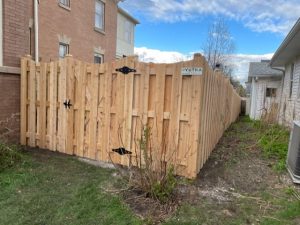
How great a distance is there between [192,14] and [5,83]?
20.5 m

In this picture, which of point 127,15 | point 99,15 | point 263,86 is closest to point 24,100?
point 99,15

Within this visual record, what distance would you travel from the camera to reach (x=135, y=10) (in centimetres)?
1983

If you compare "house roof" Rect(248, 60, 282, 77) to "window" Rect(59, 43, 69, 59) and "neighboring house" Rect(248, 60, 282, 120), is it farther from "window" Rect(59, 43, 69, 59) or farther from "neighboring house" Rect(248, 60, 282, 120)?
"window" Rect(59, 43, 69, 59)

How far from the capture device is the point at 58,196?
361cm

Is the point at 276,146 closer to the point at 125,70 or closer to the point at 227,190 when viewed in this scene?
the point at 227,190

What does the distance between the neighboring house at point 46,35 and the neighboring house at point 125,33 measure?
3.47m

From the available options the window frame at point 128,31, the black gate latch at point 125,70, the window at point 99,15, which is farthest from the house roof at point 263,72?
the black gate latch at point 125,70

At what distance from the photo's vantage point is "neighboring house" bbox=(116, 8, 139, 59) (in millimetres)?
18378

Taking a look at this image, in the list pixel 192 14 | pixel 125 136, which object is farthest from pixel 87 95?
pixel 192 14

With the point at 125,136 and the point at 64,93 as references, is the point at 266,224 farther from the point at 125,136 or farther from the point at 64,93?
the point at 64,93

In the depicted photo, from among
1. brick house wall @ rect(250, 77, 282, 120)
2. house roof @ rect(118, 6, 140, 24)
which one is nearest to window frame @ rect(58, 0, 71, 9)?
house roof @ rect(118, 6, 140, 24)

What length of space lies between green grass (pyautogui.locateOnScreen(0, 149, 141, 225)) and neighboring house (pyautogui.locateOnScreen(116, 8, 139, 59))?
1393 cm

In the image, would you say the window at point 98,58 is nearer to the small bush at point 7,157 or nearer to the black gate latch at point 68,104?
the black gate latch at point 68,104

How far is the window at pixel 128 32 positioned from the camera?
64.4 feet
